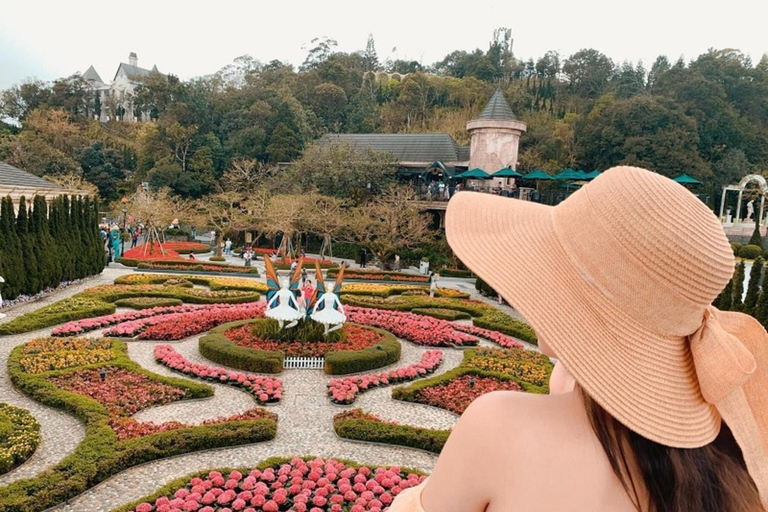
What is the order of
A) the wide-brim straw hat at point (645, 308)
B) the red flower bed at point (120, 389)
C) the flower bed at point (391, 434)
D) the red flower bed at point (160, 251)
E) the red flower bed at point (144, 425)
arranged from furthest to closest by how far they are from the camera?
the red flower bed at point (160, 251), the red flower bed at point (120, 389), the flower bed at point (391, 434), the red flower bed at point (144, 425), the wide-brim straw hat at point (645, 308)

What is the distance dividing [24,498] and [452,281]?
19358 mm

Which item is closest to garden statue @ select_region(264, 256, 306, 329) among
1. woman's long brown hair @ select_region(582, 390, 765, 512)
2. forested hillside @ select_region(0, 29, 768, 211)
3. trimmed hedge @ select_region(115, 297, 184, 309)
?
trimmed hedge @ select_region(115, 297, 184, 309)

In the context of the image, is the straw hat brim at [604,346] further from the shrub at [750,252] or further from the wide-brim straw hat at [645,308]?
the shrub at [750,252]

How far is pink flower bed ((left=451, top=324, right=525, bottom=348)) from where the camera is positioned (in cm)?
1218

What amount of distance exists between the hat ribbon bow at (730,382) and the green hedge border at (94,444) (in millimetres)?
6050

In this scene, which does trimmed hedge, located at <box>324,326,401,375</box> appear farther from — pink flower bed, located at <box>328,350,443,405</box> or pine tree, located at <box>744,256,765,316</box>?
pine tree, located at <box>744,256,765,316</box>

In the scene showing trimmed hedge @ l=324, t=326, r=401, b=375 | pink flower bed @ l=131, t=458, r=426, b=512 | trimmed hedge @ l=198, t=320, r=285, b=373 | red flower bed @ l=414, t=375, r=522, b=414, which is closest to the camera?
pink flower bed @ l=131, t=458, r=426, b=512

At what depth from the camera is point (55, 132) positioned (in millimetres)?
43406

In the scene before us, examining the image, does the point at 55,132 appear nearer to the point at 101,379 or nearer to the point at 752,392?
the point at 101,379

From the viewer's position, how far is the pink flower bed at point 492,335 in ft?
40.0

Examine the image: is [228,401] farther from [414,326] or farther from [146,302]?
[146,302]

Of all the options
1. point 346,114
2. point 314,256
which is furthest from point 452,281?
point 346,114

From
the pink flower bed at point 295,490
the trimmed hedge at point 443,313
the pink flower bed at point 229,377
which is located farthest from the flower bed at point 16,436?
the trimmed hedge at point 443,313

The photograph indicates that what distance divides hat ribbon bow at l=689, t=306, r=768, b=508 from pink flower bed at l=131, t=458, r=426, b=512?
4237 millimetres
